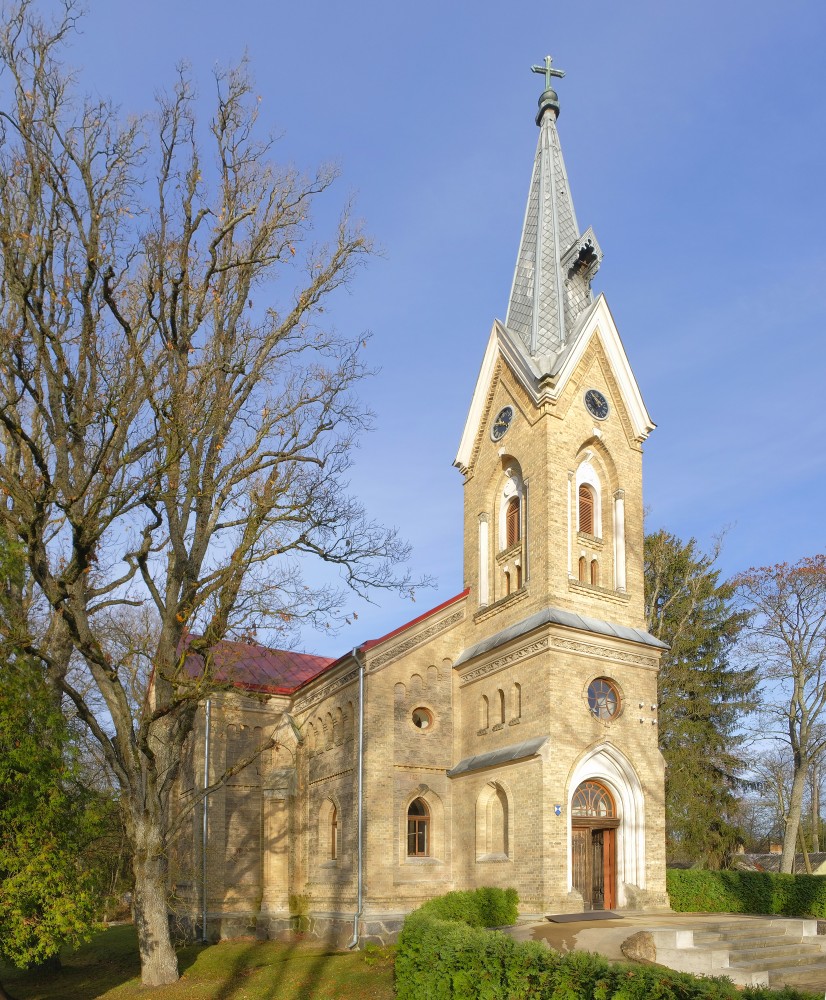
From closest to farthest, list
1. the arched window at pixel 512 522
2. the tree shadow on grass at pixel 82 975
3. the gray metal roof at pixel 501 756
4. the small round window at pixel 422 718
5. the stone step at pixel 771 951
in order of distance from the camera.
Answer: the stone step at pixel 771 951, the tree shadow on grass at pixel 82 975, the gray metal roof at pixel 501 756, the small round window at pixel 422 718, the arched window at pixel 512 522

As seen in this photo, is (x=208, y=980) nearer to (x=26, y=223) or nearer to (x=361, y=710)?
(x=361, y=710)

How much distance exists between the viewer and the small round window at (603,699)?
72.4ft

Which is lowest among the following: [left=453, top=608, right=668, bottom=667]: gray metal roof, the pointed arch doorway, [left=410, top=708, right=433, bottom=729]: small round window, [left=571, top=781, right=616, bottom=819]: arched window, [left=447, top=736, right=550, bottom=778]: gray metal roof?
the pointed arch doorway

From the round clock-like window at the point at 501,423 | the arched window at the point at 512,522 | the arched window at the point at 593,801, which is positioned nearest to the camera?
the arched window at the point at 593,801

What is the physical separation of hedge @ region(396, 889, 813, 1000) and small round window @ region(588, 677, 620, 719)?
23.4 ft

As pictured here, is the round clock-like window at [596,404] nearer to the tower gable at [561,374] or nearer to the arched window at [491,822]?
the tower gable at [561,374]

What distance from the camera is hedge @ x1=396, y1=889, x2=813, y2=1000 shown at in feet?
30.3

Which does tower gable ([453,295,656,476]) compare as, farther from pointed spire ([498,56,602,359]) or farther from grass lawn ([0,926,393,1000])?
grass lawn ([0,926,393,1000])

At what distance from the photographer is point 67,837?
1513cm

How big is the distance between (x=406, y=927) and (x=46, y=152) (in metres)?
15.4

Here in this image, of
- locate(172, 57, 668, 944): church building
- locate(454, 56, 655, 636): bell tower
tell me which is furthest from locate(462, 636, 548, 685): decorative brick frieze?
locate(454, 56, 655, 636): bell tower

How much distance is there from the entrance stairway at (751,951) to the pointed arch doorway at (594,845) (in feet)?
11.9

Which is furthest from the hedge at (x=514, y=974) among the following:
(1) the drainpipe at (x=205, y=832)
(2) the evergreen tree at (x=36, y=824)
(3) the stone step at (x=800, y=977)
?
(1) the drainpipe at (x=205, y=832)

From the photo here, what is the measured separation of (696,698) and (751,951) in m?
17.8
